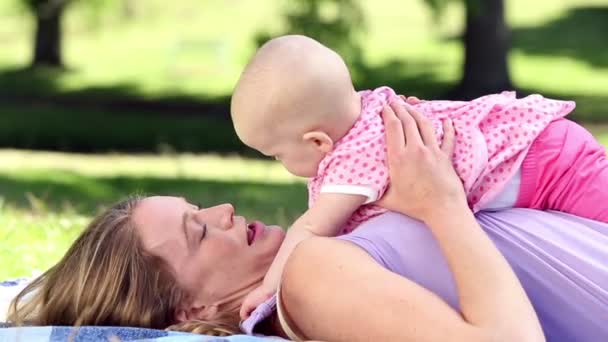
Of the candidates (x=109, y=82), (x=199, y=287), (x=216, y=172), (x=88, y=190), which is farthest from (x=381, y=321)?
(x=109, y=82)

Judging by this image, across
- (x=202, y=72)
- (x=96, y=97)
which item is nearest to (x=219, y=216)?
(x=96, y=97)

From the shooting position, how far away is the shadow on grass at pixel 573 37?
64.4ft

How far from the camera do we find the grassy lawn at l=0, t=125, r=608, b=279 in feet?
17.9

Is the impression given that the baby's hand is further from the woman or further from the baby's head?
the baby's head

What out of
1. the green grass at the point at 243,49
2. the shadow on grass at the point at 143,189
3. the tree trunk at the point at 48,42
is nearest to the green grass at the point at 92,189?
the shadow on grass at the point at 143,189

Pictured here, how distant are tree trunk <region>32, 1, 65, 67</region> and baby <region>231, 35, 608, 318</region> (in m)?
17.9

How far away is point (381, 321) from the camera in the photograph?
2.67 m

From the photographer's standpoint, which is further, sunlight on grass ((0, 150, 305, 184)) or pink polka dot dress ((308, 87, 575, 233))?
sunlight on grass ((0, 150, 305, 184))

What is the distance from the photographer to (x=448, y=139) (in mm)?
3031

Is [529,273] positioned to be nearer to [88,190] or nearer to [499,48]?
[88,190]

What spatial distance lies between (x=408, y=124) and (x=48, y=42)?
18908 mm

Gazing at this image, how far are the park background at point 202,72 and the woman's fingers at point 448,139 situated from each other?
534cm

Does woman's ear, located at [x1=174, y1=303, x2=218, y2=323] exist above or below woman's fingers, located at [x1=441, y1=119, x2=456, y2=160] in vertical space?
below

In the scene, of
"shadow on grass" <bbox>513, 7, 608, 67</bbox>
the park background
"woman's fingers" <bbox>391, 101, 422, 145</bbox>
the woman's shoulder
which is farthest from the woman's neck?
"shadow on grass" <bbox>513, 7, 608, 67</bbox>
